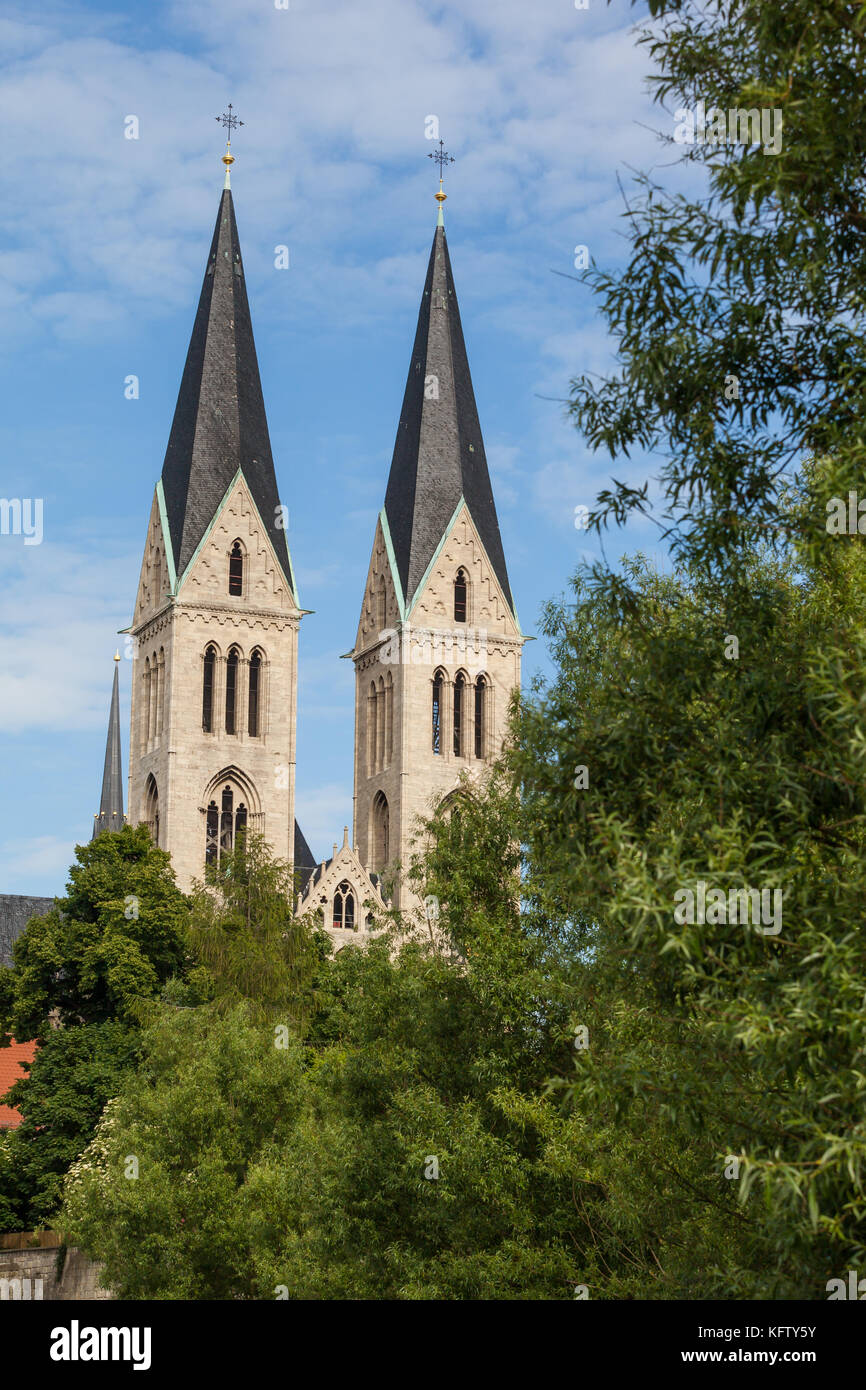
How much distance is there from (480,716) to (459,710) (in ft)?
3.03

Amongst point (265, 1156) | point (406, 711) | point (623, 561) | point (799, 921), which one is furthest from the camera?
point (406, 711)

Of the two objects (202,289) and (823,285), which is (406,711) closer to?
(202,289)

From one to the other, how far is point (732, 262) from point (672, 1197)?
933 centimetres

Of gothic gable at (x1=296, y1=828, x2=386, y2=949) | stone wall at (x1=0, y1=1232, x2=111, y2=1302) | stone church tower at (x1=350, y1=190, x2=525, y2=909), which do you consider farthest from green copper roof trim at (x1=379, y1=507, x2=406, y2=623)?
stone wall at (x1=0, y1=1232, x2=111, y2=1302)

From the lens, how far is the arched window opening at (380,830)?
76500mm

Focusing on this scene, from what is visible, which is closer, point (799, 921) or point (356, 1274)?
point (799, 921)

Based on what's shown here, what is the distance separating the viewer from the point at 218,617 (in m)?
73.9

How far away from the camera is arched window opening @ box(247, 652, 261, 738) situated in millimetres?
73562

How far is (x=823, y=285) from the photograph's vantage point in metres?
12.8

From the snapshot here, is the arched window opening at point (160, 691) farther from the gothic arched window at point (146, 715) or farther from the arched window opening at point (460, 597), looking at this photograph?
the arched window opening at point (460, 597)

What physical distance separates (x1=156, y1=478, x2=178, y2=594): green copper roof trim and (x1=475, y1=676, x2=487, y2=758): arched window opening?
44.2 ft

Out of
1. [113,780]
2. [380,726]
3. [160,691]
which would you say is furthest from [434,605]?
[113,780]

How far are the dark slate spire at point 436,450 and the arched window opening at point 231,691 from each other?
302 inches
